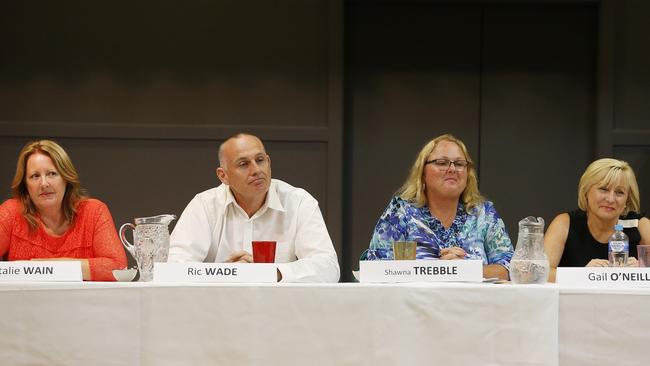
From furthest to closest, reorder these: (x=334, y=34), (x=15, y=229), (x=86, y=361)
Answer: (x=334, y=34), (x=15, y=229), (x=86, y=361)

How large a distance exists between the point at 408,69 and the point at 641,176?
1443mm

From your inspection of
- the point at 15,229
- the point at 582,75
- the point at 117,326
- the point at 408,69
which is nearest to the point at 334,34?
the point at 408,69

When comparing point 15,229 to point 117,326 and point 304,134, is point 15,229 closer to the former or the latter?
point 117,326

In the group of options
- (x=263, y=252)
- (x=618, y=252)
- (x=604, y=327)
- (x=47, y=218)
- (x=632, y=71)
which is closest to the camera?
(x=604, y=327)

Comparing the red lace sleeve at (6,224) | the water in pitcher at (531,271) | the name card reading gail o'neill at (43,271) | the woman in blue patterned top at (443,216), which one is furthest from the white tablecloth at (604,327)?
the red lace sleeve at (6,224)

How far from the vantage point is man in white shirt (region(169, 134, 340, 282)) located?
278cm

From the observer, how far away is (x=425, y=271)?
6.77 feet

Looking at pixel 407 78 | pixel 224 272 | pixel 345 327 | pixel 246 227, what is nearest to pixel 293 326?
pixel 345 327

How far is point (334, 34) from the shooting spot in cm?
441

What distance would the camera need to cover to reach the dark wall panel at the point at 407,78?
464 centimetres

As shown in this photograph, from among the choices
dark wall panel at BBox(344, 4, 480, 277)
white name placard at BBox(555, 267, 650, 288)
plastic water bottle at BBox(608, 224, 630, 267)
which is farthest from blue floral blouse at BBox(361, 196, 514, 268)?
dark wall panel at BBox(344, 4, 480, 277)

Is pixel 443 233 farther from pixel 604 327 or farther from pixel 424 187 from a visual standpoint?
pixel 604 327

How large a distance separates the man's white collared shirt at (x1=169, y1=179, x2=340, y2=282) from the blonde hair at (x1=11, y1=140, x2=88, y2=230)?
41 centimetres

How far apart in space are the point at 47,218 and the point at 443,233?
1451 mm
